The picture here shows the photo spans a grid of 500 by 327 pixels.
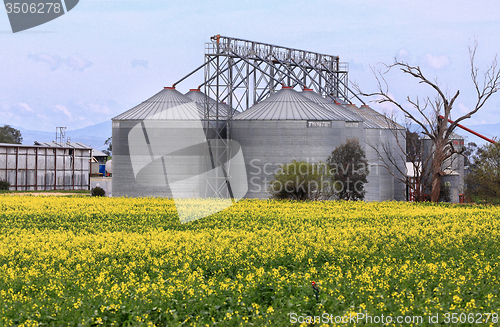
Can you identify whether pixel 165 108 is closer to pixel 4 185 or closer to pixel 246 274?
pixel 4 185

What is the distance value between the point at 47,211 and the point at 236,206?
912cm

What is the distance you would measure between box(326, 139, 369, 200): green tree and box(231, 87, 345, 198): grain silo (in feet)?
3.10

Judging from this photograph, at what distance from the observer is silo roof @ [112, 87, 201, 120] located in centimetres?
5234

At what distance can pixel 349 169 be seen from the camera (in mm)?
→ 49469

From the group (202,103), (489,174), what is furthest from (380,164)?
(489,174)

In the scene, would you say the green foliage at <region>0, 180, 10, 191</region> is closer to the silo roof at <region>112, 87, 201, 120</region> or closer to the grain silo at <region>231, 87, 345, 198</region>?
the silo roof at <region>112, 87, 201, 120</region>

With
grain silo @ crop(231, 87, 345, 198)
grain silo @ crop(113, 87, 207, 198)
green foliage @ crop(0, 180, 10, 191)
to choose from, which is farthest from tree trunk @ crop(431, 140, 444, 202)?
green foliage @ crop(0, 180, 10, 191)

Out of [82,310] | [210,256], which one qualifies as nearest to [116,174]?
[210,256]

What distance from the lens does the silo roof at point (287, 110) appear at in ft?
164

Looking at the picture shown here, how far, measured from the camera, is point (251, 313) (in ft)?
29.8

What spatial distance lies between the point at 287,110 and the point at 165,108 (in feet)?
41.8

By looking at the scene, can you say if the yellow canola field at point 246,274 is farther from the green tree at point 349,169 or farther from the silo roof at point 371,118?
the silo roof at point 371,118

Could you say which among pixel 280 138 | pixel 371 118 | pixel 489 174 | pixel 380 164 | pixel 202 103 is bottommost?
pixel 489 174

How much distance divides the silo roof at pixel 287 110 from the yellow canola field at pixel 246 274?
2991 centimetres
